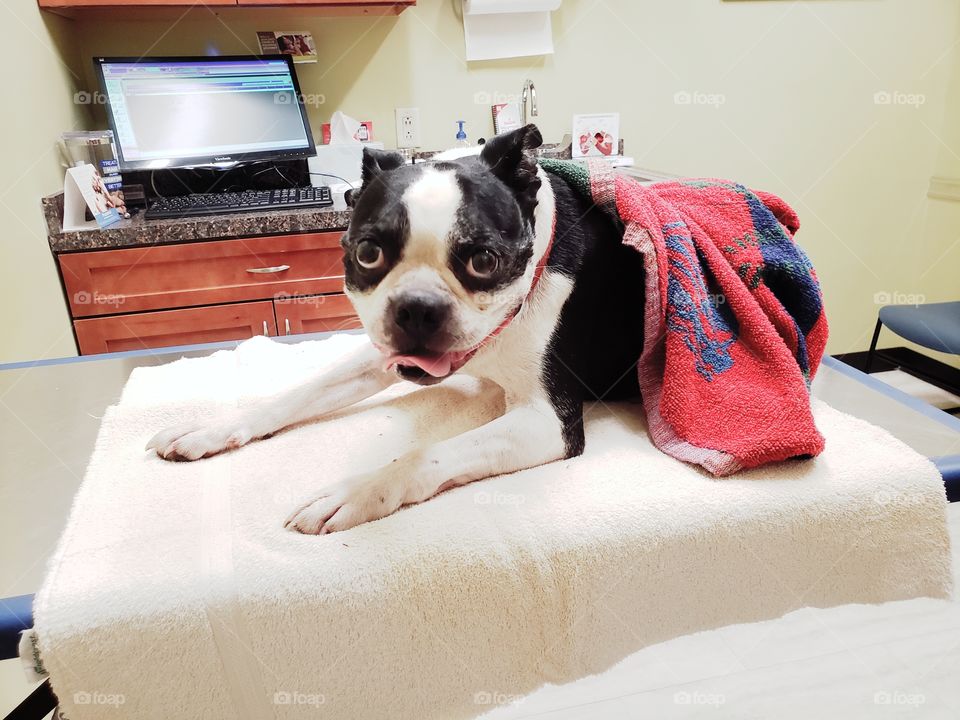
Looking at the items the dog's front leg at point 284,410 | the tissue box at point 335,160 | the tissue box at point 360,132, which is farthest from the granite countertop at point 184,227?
the dog's front leg at point 284,410

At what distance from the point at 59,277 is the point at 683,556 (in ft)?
6.65

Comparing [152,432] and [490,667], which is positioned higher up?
[152,432]

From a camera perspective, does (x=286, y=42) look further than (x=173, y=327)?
Yes

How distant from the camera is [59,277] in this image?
1.97 metres

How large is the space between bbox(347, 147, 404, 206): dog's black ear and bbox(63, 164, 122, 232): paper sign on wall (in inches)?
58.1

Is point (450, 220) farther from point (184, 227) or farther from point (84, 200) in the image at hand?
point (84, 200)

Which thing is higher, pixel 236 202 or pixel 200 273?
pixel 236 202

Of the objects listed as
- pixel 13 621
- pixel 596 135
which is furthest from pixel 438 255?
pixel 596 135

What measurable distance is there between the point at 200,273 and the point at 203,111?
701 millimetres

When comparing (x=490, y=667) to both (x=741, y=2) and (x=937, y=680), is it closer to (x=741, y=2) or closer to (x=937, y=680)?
(x=937, y=680)

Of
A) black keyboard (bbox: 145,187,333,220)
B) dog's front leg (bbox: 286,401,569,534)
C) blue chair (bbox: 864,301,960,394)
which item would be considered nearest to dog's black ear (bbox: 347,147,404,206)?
dog's front leg (bbox: 286,401,569,534)

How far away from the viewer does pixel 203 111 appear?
2355mm

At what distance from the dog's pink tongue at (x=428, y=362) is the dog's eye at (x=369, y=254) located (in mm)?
125

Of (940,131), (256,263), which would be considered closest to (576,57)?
(256,263)
